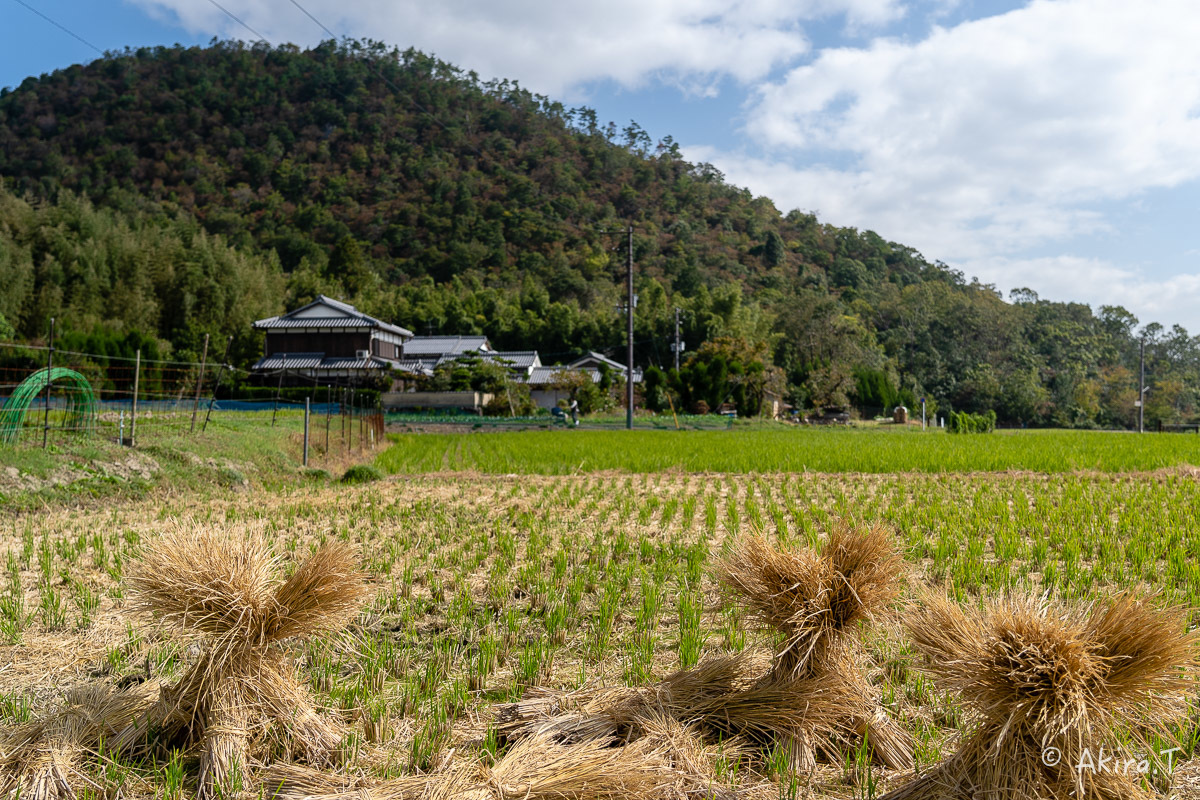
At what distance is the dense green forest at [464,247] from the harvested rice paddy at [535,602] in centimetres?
2617

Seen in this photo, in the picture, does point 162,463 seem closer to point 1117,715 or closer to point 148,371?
point 1117,715

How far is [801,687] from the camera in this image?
228cm

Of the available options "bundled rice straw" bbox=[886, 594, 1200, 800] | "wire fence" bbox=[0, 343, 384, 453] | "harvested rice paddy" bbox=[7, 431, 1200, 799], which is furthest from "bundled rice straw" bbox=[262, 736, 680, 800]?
"wire fence" bbox=[0, 343, 384, 453]

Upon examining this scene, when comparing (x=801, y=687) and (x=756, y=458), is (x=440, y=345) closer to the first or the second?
(x=756, y=458)

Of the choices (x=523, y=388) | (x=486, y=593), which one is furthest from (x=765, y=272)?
(x=486, y=593)

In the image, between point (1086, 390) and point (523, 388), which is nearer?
point (523, 388)

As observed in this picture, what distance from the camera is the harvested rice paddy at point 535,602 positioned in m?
2.11

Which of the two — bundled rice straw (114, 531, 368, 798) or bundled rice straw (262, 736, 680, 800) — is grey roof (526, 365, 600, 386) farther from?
bundled rice straw (262, 736, 680, 800)

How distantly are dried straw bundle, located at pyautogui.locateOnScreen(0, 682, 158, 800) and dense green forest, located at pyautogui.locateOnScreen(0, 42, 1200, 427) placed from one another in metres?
30.5

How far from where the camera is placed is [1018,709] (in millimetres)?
1680

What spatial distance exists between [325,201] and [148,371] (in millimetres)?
42002

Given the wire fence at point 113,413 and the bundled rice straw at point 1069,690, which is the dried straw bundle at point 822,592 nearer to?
the bundled rice straw at point 1069,690

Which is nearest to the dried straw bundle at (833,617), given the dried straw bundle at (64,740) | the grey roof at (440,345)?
the dried straw bundle at (64,740)

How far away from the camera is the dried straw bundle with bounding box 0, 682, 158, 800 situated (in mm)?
1990
